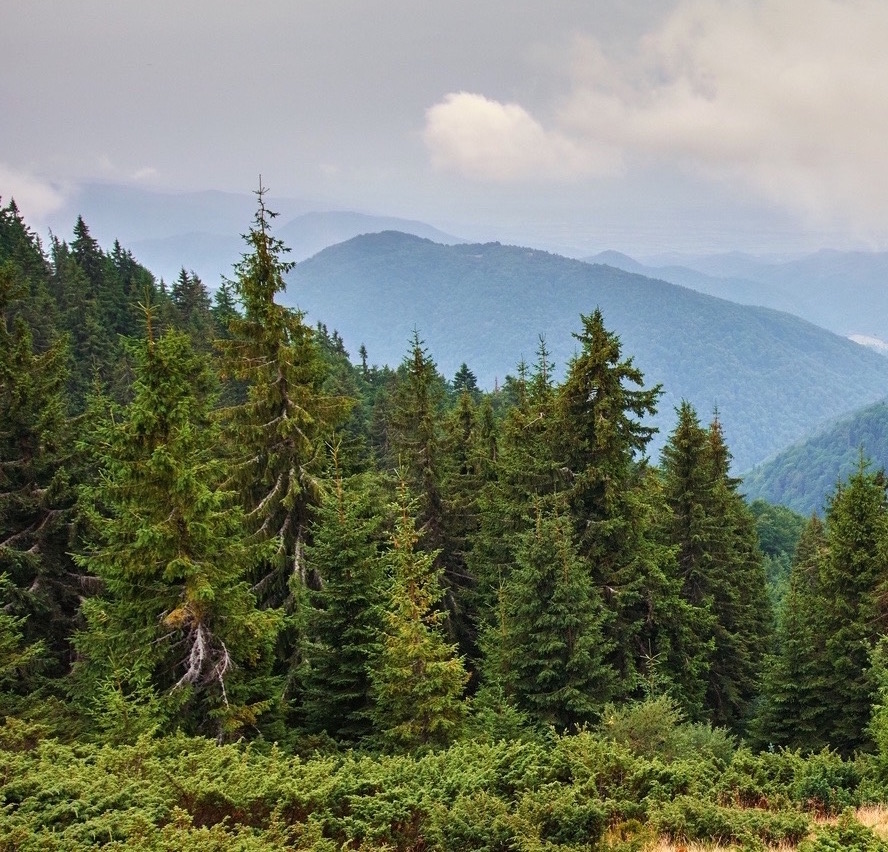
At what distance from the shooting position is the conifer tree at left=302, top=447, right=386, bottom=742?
1396 centimetres

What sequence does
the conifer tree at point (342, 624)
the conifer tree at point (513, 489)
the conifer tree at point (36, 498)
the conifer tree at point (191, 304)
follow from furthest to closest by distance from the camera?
the conifer tree at point (191, 304), the conifer tree at point (513, 489), the conifer tree at point (36, 498), the conifer tree at point (342, 624)

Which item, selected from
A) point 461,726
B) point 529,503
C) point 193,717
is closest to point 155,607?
point 193,717

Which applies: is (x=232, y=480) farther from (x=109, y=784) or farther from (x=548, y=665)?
(x=548, y=665)

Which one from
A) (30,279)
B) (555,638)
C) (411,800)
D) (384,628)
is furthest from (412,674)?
(30,279)

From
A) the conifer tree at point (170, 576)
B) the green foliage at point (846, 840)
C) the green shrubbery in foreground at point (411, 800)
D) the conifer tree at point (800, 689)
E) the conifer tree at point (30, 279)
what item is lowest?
the conifer tree at point (800, 689)

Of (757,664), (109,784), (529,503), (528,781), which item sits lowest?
(757,664)

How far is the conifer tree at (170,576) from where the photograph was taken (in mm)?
11039

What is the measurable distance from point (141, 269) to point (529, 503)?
90962 mm

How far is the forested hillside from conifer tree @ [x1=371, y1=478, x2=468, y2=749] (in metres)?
0.08

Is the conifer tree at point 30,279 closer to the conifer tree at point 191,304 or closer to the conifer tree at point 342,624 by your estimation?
the conifer tree at point 191,304

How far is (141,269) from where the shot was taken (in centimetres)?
9244

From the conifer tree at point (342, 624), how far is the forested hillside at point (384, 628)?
0.25 ft

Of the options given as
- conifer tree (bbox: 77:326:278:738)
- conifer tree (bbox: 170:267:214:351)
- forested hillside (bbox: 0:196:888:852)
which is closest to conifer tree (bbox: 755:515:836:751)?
forested hillside (bbox: 0:196:888:852)

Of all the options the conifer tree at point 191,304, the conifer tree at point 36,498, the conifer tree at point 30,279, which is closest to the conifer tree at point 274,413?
the conifer tree at point 36,498
